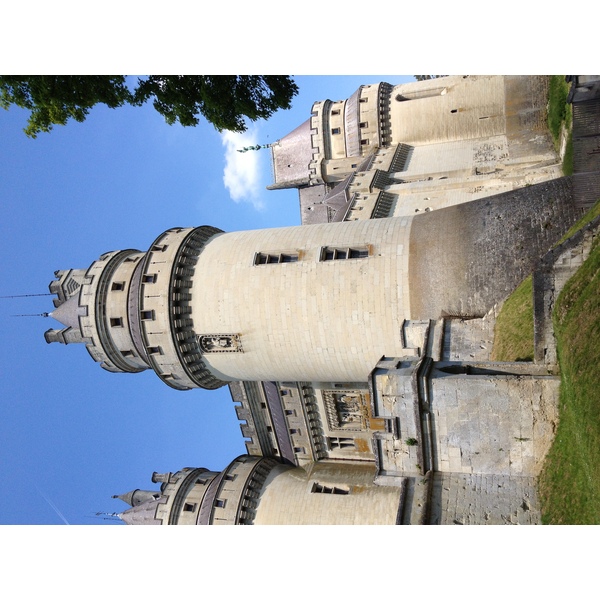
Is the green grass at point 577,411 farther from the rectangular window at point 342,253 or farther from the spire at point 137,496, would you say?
the spire at point 137,496

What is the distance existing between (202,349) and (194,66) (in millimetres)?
9767

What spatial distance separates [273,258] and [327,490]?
9.53m

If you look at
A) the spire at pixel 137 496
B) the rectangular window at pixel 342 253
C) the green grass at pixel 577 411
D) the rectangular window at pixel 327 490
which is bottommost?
the spire at pixel 137 496

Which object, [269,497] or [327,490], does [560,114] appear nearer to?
[327,490]

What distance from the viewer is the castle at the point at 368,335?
1212 centimetres

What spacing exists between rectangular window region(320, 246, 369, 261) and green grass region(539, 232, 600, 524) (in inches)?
279

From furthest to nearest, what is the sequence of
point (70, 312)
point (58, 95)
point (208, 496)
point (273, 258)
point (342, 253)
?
point (208, 496) → point (70, 312) → point (273, 258) → point (342, 253) → point (58, 95)

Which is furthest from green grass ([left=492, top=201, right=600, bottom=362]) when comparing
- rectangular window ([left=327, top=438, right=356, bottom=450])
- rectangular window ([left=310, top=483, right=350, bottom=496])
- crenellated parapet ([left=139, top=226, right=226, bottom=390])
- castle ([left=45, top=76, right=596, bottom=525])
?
rectangular window ([left=327, top=438, right=356, bottom=450])

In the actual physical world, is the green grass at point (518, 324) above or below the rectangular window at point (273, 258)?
below

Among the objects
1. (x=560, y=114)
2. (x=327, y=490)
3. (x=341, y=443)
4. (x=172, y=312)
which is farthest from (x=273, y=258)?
(x=560, y=114)

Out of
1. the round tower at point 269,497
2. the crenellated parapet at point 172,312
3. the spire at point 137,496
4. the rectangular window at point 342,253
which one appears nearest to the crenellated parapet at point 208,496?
the round tower at point 269,497

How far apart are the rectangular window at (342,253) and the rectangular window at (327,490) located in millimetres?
9440

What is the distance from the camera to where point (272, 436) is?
24812 millimetres

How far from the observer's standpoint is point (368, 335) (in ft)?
56.3
